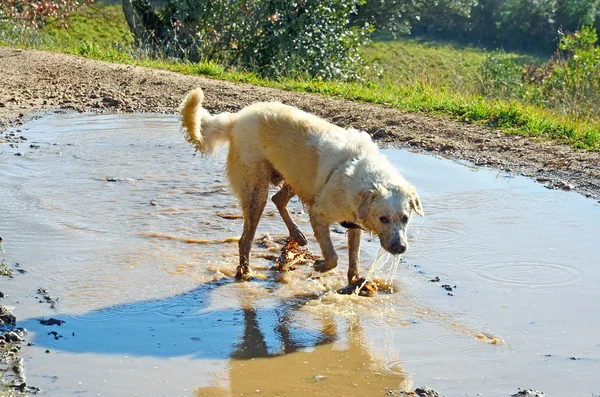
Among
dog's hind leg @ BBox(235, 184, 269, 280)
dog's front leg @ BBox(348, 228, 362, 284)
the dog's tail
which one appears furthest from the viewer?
the dog's tail

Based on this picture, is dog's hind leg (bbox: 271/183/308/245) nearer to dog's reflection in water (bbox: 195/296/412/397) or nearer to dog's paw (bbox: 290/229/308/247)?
dog's paw (bbox: 290/229/308/247)

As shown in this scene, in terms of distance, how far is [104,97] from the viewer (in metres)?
13.6

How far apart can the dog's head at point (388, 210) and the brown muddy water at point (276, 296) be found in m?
0.61

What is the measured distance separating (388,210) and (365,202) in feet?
0.60

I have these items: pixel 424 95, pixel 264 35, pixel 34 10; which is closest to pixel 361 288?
pixel 424 95

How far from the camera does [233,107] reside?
12859 millimetres

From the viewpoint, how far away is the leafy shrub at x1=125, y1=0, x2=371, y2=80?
18.7m

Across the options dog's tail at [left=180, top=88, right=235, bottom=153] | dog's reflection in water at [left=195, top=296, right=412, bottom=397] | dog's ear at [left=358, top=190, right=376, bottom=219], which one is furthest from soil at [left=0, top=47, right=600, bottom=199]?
dog's reflection in water at [left=195, top=296, right=412, bottom=397]

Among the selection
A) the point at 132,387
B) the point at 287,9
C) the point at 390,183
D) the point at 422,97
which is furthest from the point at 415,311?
the point at 287,9

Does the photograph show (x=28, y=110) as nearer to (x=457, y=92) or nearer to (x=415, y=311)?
(x=457, y=92)

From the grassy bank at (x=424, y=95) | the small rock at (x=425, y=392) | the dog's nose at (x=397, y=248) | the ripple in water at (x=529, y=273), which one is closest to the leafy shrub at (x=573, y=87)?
the grassy bank at (x=424, y=95)

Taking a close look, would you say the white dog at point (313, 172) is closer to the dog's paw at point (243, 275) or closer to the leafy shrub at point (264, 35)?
the dog's paw at point (243, 275)

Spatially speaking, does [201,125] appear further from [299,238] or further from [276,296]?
[276,296]

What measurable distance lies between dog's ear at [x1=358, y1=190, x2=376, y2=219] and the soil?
A: 4.11 metres
